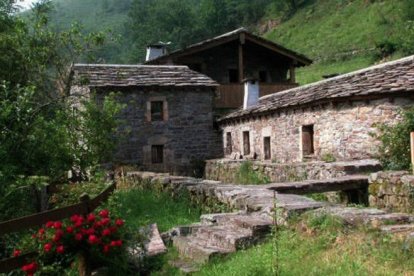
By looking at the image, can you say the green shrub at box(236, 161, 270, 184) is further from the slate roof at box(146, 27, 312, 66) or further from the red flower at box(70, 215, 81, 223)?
the slate roof at box(146, 27, 312, 66)

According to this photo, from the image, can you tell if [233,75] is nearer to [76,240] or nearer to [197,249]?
[197,249]

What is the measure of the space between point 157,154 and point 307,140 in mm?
7075

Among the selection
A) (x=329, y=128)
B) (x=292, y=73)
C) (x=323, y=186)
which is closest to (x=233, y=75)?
(x=292, y=73)

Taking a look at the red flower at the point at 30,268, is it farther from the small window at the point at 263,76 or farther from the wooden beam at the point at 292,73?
the small window at the point at 263,76

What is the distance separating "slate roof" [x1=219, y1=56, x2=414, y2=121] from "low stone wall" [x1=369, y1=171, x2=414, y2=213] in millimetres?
3146

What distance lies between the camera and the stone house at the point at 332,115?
11203 mm

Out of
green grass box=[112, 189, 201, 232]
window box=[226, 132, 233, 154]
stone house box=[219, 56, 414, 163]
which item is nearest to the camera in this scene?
green grass box=[112, 189, 201, 232]

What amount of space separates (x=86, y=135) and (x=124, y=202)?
1.38 m

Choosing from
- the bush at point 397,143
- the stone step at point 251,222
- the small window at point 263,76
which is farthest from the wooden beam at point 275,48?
the stone step at point 251,222

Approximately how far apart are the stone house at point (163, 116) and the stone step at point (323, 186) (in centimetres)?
1053

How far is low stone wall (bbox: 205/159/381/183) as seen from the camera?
9891 millimetres

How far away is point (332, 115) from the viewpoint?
1262 cm

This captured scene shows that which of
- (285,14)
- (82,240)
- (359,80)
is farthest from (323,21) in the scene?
(82,240)

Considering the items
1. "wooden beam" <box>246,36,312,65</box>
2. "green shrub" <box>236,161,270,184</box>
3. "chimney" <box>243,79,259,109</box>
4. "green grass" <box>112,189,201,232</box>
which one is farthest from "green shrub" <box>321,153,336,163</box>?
"wooden beam" <box>246,36,312,65</box>
